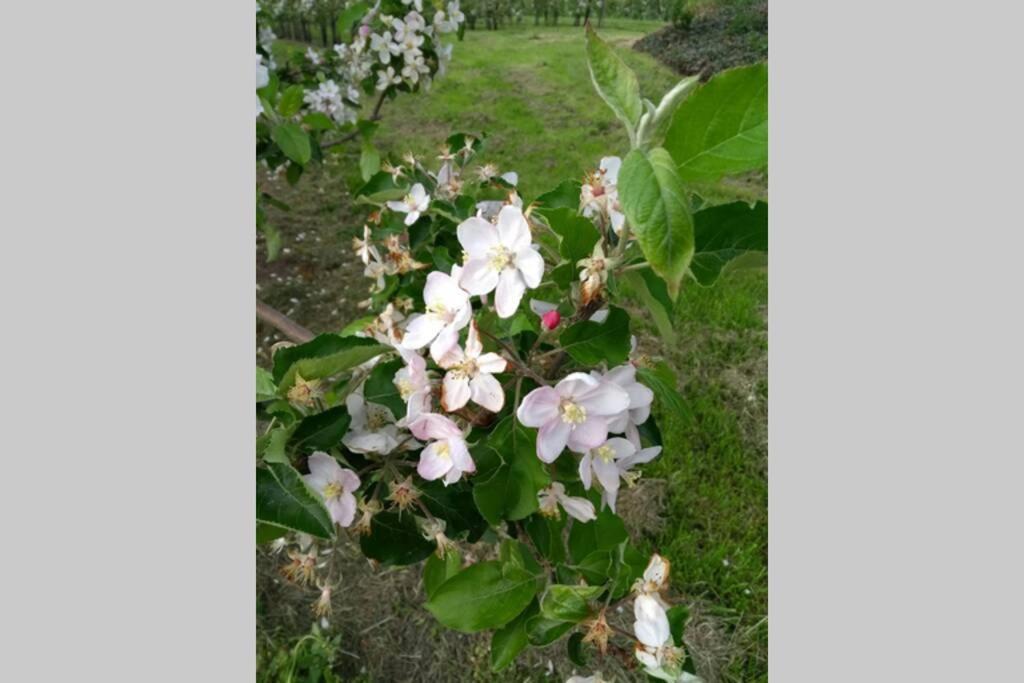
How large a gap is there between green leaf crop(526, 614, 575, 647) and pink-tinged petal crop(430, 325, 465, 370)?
0.21 meters

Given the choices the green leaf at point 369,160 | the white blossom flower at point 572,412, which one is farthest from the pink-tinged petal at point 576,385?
the green leaf at point 369,160

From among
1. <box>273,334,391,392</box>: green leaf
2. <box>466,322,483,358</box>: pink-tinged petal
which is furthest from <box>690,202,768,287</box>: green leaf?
<box>273,334,391,392</box>: green leaf

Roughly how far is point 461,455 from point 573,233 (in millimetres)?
176

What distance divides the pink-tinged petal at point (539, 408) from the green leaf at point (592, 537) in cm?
20

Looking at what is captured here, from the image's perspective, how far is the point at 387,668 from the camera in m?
1.24

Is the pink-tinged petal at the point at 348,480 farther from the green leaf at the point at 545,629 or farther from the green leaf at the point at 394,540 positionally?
the green leaf at the point at 545,629

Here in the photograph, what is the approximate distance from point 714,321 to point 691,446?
327mm

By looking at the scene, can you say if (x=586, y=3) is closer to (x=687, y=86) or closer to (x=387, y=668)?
(x=687, y=86)

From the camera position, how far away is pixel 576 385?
541 millimetres

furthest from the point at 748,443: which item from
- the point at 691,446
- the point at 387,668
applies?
the point at 387,668

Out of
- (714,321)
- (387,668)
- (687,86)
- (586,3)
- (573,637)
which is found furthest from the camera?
(387,668)

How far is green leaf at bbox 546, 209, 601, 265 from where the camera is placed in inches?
21.2

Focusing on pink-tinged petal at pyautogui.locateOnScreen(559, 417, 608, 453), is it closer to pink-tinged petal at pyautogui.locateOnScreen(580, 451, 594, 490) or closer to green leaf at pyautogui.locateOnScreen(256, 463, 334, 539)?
pink-tinged petal at pyautogui.locateOnScreen(580, 451, 594, 490)

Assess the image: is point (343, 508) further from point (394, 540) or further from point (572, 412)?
point (572, 412)
